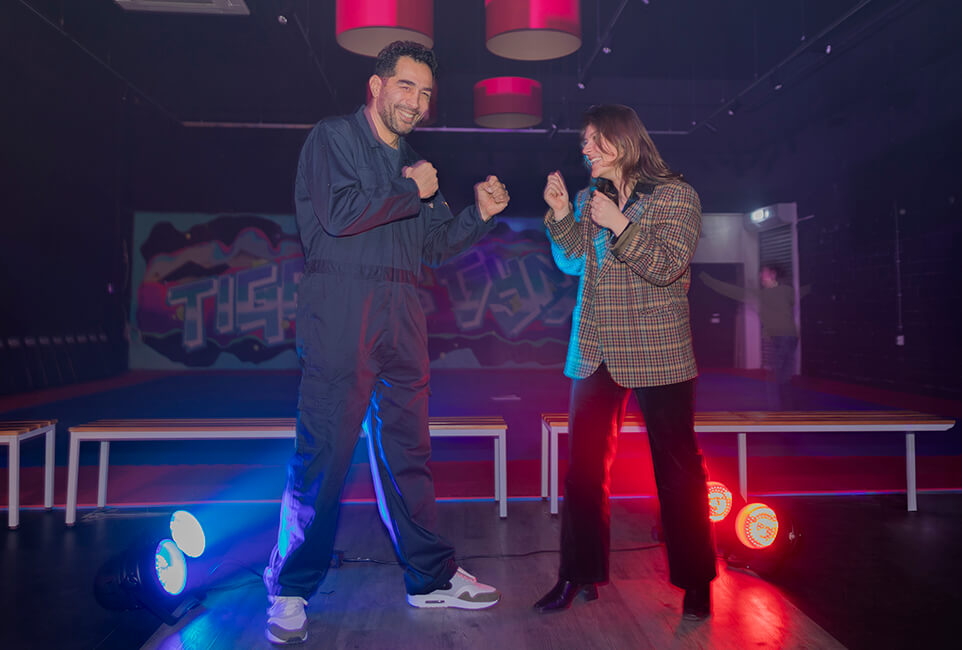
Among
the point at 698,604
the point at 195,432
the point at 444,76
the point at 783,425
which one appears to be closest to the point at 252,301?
the point at 444,76

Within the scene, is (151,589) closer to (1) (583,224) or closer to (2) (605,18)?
(1) (583,224)

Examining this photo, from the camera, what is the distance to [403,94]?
1.85 metres

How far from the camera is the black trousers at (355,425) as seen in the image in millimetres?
1782

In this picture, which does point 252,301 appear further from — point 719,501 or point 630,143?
point 630,143

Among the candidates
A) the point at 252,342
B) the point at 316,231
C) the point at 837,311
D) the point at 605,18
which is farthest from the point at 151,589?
the point at 252,342

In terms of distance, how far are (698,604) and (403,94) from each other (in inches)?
75.3

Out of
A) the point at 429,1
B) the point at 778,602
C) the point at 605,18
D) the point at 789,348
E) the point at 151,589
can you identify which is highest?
the point at 605,18

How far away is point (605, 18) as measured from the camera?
8539 mm

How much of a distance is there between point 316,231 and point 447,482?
2278 millimetres

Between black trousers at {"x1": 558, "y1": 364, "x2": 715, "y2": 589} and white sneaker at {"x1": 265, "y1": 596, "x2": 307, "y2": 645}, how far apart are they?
865 mm

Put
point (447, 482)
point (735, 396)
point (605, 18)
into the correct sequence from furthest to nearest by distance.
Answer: point (605, 18)
point (735, 396)
point (447, 482)

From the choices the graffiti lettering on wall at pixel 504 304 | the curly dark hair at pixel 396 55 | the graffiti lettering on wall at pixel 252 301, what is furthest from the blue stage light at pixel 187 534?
the graffiti lettering on wall at pixel 252 301

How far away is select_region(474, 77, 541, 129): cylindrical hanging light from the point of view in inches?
265

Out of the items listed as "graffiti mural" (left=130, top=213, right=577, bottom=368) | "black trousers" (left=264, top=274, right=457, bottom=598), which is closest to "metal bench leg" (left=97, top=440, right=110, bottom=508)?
"black trousers" (left=264, top=274, right=457, bottom=598)
